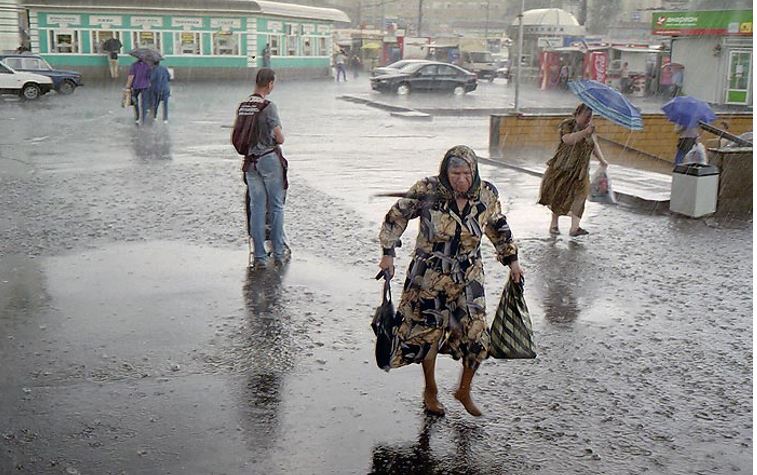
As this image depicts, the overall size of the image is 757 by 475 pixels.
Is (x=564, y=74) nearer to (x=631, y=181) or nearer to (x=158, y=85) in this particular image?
(x=158, y=85)

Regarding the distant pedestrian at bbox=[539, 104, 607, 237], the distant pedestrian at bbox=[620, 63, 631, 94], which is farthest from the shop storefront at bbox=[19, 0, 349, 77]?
the distant pedestrian at bbox=[539, 104, 607, 237]

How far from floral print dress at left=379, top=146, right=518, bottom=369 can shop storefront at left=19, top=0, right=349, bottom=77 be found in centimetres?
4014

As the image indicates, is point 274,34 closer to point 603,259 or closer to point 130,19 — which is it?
point 130,19

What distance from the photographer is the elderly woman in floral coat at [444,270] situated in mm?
4770

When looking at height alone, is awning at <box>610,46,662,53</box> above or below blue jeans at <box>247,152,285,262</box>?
above

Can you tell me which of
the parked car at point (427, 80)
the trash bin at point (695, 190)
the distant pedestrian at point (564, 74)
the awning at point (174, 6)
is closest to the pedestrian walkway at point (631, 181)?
the trash bin at point (695, 190)

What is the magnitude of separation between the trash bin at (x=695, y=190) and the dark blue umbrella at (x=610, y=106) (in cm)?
211

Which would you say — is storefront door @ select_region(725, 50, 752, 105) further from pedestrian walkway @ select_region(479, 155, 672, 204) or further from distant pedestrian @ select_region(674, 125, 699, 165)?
distant pedestrian @ select_region(674, 125, 699, 165)

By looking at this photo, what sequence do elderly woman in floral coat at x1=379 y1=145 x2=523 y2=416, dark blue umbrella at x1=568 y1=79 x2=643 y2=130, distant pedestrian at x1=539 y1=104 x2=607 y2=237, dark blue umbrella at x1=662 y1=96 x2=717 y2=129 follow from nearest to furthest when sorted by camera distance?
1. elderly woman in floral coat at x1=379 y1=145 x2=523 y2=416
2. dark blue umbrella at x1=568 y1=79 x2=643 y2=130
3. distant pedestrian at x1=539 y1=104 x2=607 y2=237
4. dark blue umbrella at x1=662 y1=96 x2=717 y2=129

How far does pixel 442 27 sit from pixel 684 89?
6298cm

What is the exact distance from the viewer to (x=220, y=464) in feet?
14.2

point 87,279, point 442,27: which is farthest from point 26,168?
point 442,27

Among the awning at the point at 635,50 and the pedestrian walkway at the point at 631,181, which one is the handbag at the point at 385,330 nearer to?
the pedestrian walkway at the point at 631,181

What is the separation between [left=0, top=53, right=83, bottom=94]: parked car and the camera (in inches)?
1113
